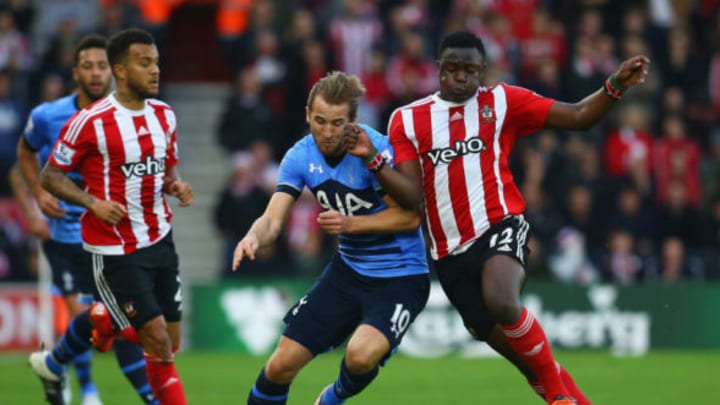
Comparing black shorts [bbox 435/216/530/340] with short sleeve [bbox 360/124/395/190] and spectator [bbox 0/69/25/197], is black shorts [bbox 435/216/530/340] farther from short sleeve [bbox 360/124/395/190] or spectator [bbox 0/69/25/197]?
spectator [bbox 0/69/25/197]

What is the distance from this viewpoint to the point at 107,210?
8.61 m

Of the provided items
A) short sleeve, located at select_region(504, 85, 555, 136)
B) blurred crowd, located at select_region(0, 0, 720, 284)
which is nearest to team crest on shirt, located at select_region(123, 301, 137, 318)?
short sleeve, located at select_region(504, 85, 555, 136)

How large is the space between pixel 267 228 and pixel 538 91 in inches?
Answer: 390

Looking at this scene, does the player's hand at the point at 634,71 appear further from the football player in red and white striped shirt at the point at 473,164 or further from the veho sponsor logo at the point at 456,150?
the veho sponsor logo at the point at 456,150

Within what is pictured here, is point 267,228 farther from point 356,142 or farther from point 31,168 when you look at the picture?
point 31,168

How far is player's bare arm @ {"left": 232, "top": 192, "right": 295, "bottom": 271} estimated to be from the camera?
25.6 feet

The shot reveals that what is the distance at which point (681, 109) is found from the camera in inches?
706

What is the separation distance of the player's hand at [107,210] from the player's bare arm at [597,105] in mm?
2747

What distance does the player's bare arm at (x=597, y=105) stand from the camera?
8352 mm

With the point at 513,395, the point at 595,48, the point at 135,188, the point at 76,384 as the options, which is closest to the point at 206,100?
the point at 595,48

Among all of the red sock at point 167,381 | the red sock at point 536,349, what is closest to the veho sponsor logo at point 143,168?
the red sock at point 167,381

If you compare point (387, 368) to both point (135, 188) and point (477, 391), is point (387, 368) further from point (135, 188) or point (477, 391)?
point (135, 188)

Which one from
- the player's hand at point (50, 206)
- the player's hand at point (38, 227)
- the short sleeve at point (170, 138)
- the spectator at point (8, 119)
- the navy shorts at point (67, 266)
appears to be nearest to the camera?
the short sleeve at point (170, 138)

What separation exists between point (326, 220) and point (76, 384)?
5.57m
